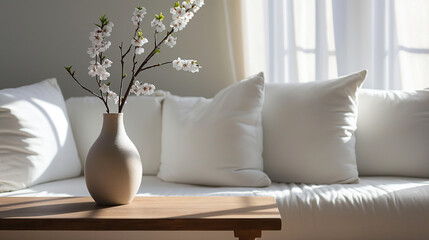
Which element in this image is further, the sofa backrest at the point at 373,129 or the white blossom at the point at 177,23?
the sofa backrest at the point at 373,129

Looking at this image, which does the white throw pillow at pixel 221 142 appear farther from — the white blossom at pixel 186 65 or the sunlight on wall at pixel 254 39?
the white blossom at pixel 186 65

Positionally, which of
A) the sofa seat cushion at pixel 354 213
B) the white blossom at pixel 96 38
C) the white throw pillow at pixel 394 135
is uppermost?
the white blossom at pixel 96 38

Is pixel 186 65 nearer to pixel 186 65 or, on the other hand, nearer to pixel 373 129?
pixel 186 65

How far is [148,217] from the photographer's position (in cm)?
124

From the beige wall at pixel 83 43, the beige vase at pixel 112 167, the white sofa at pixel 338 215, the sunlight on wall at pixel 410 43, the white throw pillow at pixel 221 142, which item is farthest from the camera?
the beige wall at pixel 83 43

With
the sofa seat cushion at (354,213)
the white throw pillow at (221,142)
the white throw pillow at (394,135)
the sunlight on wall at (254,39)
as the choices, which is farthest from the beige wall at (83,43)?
the sofa seat cushion at (354,213)

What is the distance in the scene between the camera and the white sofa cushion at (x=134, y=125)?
7.75ft

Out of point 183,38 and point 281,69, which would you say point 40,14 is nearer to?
point 183,38

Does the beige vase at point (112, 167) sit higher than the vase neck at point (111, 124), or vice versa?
the vase neck at point (111, 124)

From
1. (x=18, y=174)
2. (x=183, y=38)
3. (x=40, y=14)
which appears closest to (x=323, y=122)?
(x=183, y=38)

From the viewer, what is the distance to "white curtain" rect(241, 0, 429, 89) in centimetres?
265

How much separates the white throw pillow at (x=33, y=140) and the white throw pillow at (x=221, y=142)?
47 centimetres

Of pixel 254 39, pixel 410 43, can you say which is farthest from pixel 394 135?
pixel 254 39

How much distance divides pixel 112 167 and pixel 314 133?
1.09 metres
